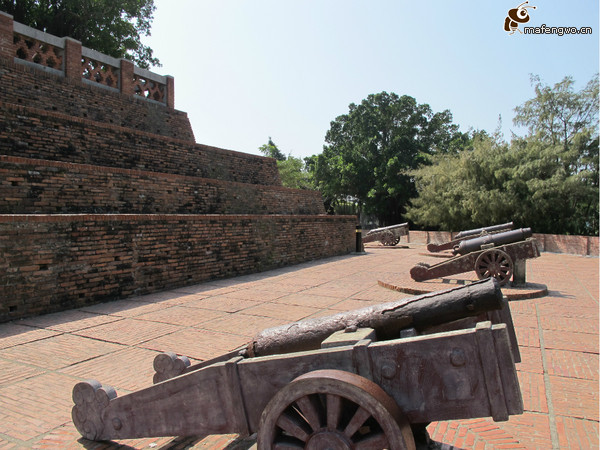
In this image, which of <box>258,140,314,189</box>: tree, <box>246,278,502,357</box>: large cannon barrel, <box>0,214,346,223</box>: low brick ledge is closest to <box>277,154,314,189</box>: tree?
<box>258,140,314,189</box>: tree

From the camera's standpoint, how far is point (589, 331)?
4930 mm

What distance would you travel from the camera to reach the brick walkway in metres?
2.60

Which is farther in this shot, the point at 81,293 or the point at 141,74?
the point at 141,74

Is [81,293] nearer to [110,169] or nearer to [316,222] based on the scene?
[110,169]

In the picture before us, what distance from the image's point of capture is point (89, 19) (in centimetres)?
1792

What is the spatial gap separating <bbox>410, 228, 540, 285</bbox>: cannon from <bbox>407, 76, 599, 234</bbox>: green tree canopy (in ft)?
36.2

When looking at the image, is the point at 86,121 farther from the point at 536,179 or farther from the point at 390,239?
the point at 536,179

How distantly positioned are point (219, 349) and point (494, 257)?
5420mm

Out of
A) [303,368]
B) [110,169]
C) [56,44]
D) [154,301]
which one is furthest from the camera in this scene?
[56,44]

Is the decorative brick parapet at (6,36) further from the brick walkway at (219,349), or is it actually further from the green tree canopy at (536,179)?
the green tree canopy at (536,179)

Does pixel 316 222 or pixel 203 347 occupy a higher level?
pixel 316 222

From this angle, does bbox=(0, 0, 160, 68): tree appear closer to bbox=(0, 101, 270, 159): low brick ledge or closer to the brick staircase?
the brick staircase

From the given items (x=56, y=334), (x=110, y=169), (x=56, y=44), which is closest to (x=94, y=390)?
(x=56, y=334)

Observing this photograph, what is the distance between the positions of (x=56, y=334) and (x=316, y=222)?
9280 millimetres
